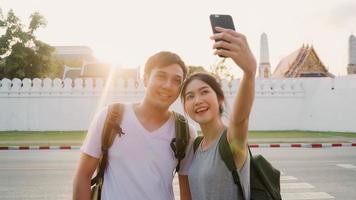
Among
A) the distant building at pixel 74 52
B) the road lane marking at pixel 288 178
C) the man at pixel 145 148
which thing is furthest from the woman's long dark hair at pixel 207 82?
the distant building at pixel 74 52

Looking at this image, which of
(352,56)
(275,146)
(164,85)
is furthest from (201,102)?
(352,56)

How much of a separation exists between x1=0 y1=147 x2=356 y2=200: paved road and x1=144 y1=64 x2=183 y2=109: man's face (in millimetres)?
4392

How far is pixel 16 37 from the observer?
31.7 meters

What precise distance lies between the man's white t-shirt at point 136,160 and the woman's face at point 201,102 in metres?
0.22

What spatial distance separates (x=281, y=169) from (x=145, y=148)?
7.43m

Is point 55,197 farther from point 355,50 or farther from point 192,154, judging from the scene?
point 355,50

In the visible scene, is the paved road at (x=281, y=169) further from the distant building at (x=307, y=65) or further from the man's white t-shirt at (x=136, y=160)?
the distant building at (x=307, y=65)

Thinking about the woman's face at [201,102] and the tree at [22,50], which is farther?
the tree at [22,50]

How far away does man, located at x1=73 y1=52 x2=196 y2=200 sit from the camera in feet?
7.68

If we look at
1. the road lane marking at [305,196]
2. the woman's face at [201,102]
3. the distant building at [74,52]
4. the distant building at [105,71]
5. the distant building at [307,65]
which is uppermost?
the distant building at [74,52]

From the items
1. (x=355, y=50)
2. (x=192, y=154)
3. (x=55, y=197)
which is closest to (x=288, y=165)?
(x=55, y=197)

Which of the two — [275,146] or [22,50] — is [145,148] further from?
[22,50]

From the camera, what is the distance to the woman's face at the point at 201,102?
252cm

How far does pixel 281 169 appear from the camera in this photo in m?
9.20
